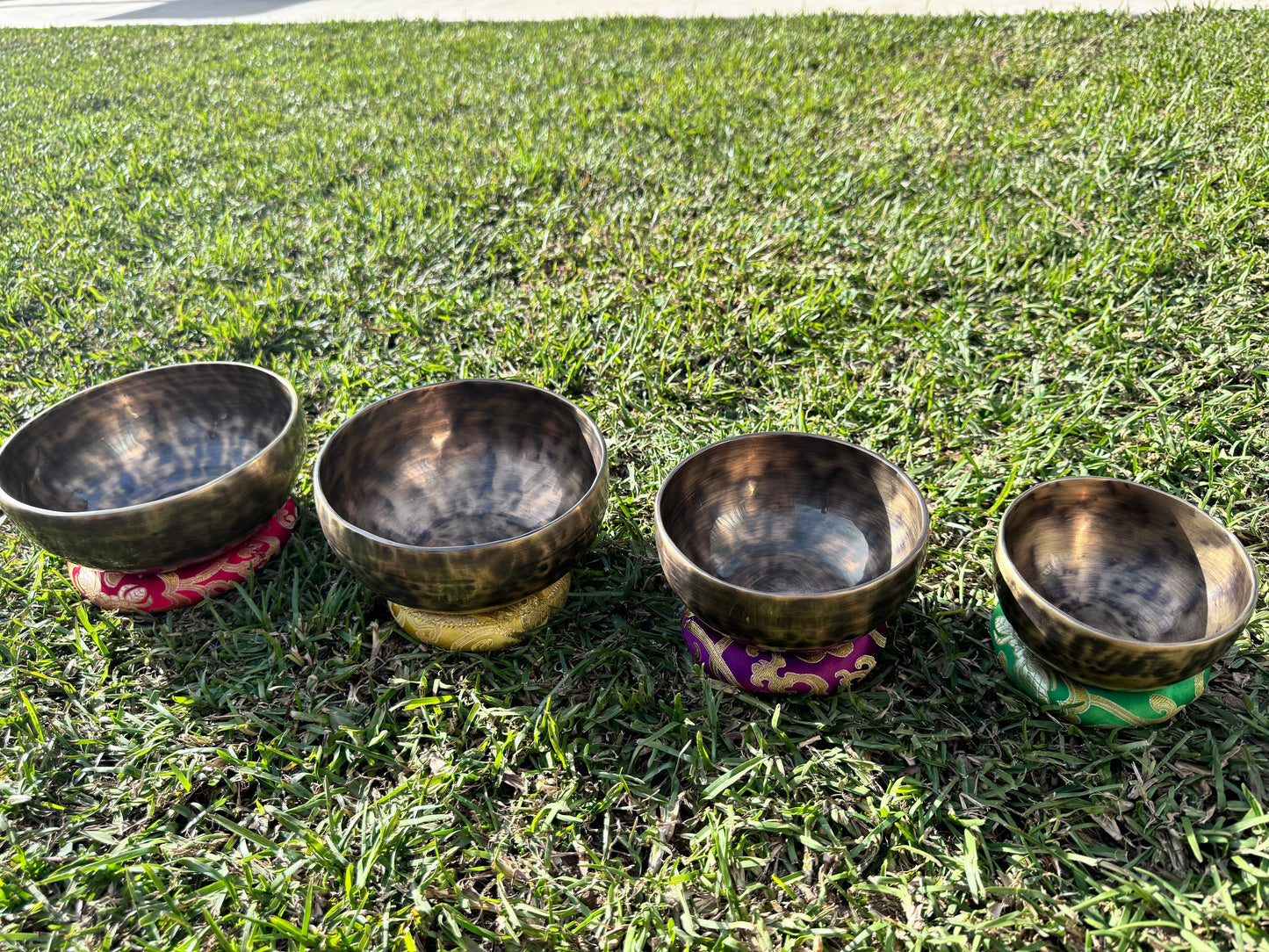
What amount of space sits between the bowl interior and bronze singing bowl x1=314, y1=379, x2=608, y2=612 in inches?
40.0

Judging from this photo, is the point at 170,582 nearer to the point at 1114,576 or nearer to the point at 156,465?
the point at 156,465

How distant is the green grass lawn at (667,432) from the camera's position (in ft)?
5.27

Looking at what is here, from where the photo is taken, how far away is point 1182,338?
294 centimetres

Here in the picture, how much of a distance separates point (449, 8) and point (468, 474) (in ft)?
30.5

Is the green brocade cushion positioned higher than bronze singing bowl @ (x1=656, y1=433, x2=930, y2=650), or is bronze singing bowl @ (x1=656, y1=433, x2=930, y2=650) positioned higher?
bronze singing bowl @ (x1=656, y1=433, x2=930, y2=650)

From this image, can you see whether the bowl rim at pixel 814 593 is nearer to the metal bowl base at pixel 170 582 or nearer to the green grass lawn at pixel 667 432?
the green grass lawn at pixel 667 432

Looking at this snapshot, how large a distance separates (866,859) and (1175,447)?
1.65 meters

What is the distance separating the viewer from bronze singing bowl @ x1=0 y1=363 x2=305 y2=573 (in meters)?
1.93

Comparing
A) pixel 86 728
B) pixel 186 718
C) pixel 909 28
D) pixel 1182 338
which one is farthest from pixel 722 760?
pixel 909 28

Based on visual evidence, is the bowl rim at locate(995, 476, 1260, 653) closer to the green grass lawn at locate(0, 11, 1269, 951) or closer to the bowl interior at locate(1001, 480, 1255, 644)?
the bowl interior at locate(1001, 480, 1255, 644)

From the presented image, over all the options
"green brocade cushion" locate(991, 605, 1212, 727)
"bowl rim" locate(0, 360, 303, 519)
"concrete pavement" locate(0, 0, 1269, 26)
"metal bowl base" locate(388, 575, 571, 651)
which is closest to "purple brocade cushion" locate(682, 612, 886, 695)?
"green brocade cushion" locate(991, 605, 1212, 727)

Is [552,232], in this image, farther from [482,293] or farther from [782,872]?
[782,872]

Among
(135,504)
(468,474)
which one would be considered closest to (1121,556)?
(468,474)

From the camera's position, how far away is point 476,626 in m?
2.04
